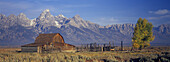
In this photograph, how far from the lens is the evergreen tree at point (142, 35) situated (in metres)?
59.5

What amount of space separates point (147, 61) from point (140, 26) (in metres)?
39.0

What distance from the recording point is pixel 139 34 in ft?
196

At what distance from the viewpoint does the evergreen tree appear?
195 ft

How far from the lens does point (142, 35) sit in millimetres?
59625

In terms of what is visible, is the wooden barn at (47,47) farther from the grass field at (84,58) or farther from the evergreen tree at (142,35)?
the grass field at (84,58)

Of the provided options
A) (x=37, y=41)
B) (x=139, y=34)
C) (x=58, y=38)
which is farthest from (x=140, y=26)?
(x=37, y=41)

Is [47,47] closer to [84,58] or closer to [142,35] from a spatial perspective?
[142,35]

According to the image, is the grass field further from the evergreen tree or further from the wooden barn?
the wooden barn

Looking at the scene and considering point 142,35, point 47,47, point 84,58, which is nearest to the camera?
point 84,58

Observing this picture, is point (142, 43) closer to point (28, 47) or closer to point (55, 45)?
point (55, 45)

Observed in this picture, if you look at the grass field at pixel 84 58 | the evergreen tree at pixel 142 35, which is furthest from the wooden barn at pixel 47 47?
the grass field at pixel 84 58

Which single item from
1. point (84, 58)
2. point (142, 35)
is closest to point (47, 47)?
point (142, 35)

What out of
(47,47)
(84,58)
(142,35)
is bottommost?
(84,58)

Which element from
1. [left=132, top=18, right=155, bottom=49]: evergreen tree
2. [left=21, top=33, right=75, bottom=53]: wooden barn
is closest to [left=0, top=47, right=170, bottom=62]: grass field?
[left=132, top=18, right=155, bottom=49]: evergreen tree
